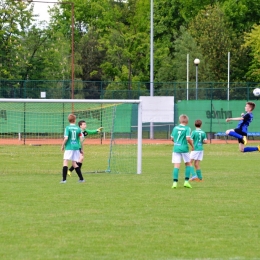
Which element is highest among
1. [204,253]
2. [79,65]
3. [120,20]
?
[120,20]

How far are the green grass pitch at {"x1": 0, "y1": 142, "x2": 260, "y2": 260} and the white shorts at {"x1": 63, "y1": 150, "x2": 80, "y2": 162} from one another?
1.94 ft

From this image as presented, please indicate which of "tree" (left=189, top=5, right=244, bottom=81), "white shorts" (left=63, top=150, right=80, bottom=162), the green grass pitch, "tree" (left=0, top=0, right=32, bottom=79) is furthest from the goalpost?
"tree" (left=189, top=5, right=244, bottom=81)

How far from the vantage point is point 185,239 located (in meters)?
9.51

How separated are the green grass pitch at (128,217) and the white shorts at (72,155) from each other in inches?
23.2

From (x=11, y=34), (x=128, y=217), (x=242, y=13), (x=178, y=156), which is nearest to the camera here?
(x=128, y=217)

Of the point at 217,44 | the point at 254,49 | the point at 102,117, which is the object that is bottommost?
the point at 102,117

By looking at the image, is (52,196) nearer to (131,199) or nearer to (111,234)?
(131,199)

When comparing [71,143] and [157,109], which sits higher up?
[157,109]

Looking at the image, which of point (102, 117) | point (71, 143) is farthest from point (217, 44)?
point (71, 143)

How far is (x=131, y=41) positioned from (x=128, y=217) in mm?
57729

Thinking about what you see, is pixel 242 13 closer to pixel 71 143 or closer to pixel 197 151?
pixel 197 151

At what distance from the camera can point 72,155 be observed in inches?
669

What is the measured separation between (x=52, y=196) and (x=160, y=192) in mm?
2253

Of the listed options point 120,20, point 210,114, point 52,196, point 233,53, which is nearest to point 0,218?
point 52,196
